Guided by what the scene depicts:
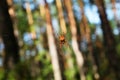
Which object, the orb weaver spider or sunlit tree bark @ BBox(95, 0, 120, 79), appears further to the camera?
sunlit tree bark @ BBox(95, 0, 120, 79)

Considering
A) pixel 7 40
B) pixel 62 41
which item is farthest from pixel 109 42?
pixel 62 41

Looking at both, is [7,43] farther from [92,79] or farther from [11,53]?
[92,79]

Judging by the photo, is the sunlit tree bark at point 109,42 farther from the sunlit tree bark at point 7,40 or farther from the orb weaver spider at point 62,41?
the orb weaver spider at point 62,41

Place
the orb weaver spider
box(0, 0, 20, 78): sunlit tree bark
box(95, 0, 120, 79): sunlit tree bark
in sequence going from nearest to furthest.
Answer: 1. the orb weaver spider
2. box(0, 0, 20, 78): sunlit tree bark
3. box(95, 0, 120, 79): sunlit tree bark

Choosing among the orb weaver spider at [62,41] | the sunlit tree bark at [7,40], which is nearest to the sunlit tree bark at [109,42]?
the sunlit tree bark at [7,40]

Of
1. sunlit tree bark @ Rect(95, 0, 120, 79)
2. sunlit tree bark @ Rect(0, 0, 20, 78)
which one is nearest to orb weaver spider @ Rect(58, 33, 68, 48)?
sunlit tree bark @ Rect(0, 0, 20, 78)

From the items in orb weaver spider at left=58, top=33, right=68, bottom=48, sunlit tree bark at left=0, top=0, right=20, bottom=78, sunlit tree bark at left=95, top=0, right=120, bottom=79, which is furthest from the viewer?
sunlit tree bark at left=95, top=0, right=120, bottom=79

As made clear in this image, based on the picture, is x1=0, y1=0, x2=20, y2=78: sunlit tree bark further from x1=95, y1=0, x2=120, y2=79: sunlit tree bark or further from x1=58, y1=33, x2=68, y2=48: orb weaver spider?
x1=58, y1=33, x2=68, y2=48: orb weaver spider

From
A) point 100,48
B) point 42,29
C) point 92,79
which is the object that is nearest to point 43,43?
point 42,29
